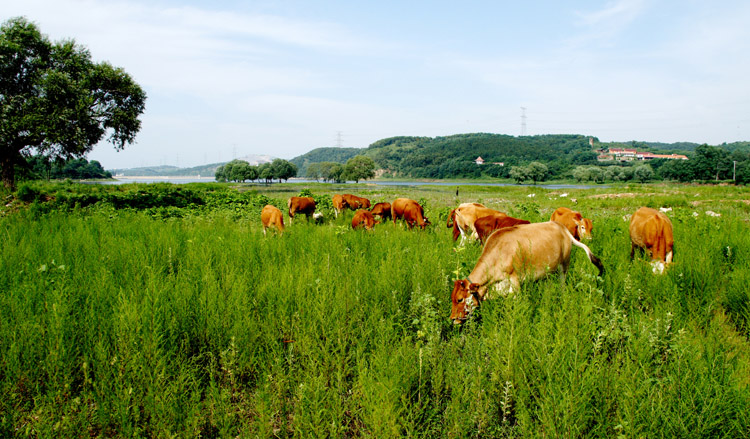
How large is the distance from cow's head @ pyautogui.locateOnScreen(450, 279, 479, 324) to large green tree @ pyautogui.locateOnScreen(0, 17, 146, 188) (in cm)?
2448

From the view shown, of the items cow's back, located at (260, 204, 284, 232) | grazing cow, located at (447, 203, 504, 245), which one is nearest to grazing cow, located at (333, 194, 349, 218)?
cow's back, located at (260, 204, 284, 232)

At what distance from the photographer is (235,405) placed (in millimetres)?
2934

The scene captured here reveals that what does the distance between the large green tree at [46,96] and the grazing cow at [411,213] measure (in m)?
19.7

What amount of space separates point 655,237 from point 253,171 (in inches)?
4398

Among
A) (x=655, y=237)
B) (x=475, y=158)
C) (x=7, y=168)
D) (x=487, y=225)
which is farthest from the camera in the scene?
(x=475, y=158)

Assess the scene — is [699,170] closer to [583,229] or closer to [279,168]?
[583,229]

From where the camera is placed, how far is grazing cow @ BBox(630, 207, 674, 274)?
618 centimetres

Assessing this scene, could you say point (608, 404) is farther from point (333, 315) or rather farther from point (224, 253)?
point (224, 253)

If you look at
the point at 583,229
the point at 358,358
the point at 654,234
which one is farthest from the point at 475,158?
the point at 358,358

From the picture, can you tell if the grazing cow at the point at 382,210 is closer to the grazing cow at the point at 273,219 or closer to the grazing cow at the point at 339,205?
the grazing cow at the point at 339,205

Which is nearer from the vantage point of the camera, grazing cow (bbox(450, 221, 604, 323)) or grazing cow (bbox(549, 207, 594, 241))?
grazing cow (bbox(450, 221, 604, 323))

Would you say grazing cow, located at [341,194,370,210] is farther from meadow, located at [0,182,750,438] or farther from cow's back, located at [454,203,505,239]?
meadow, located at [0,182,750,438]

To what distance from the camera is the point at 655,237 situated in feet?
20.7

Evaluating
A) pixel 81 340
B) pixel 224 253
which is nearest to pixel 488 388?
pixel 81 340
